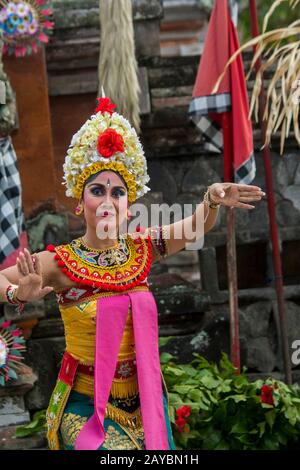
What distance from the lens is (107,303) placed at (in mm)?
4422

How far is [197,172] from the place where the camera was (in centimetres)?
705

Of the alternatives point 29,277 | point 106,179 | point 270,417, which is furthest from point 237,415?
point 29,277

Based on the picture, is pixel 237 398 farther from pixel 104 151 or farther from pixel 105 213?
pixel 104 151

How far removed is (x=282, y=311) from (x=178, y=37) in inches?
261

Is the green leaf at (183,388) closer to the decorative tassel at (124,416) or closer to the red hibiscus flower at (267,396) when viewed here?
the red hibiscus flower at (267,396)

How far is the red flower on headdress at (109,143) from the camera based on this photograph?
14.7 ft

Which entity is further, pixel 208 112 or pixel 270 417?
pixel 208 112

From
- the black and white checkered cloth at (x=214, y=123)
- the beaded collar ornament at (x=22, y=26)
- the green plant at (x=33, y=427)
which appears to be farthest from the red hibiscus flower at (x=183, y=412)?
the beaded collar ornament at (x=22, y=26)

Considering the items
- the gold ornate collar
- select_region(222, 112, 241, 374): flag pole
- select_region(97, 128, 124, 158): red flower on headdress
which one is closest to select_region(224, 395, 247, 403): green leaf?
select_region(222, 112, 241, 374): flag pole

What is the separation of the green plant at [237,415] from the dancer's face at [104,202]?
143 centimetres

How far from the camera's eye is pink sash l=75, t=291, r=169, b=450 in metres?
4.33

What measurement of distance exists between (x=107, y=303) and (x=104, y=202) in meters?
0.44
